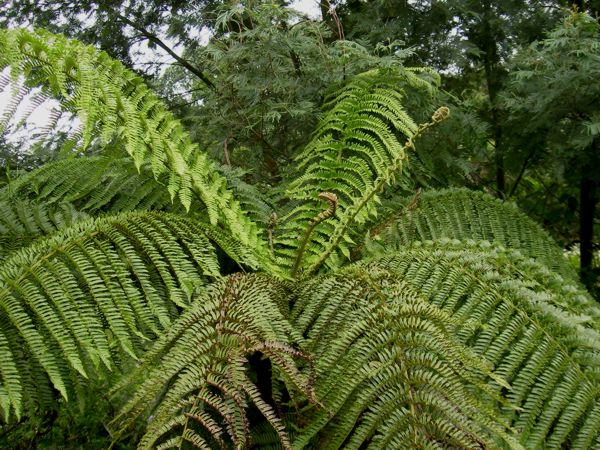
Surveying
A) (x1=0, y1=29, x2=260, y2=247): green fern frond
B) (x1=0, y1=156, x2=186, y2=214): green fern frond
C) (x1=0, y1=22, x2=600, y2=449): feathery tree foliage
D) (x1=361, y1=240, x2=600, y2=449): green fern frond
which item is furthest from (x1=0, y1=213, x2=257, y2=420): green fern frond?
(x1=361, y1=240, x2=600, y2=449): green fern frond

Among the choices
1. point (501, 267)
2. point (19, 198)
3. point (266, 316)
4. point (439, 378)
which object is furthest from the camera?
point (19, 198)

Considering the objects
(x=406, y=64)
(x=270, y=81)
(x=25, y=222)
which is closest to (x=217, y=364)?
(x=25, y=222)

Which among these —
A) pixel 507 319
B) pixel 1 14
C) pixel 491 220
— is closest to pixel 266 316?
pixel 507 319

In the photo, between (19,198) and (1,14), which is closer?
(19,198)

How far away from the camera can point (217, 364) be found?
860 mm

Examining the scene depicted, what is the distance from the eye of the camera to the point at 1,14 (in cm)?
309

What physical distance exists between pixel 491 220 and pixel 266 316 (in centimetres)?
104

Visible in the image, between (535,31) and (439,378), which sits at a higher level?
(535,31)

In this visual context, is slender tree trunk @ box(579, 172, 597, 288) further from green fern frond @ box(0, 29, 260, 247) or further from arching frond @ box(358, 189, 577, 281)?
green fern frond @ box(0, 29, 260, 247)

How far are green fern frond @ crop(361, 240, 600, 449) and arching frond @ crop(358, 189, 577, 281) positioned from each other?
→ 42 centimetres

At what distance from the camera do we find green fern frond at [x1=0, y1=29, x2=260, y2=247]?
45.2 inches

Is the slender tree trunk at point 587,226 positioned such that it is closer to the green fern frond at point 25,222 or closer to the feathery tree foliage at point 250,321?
the feathery tree foliage at point 250,321

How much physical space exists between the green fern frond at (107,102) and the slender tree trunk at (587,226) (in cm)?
166

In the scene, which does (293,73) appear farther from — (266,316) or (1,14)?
(1,14)
